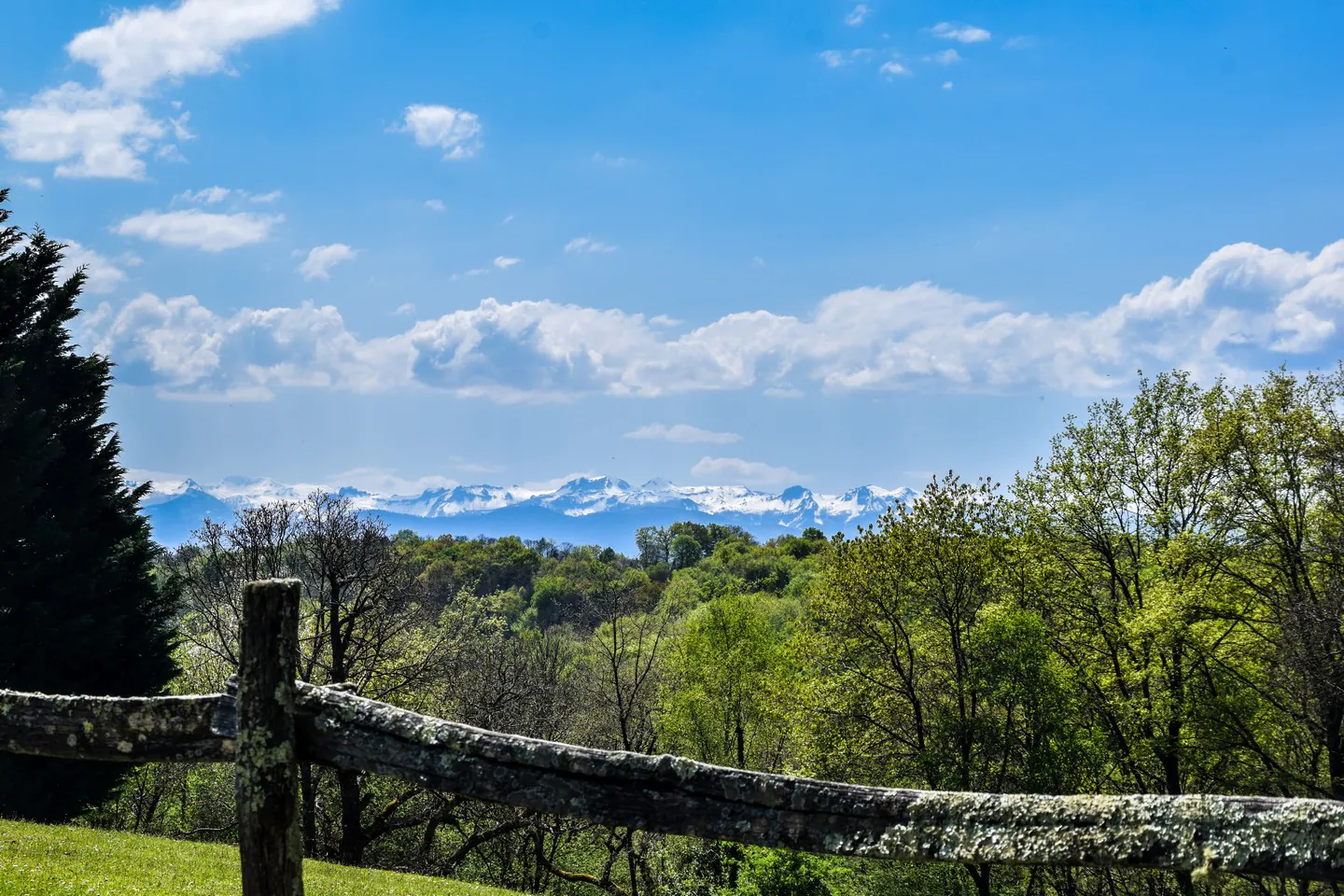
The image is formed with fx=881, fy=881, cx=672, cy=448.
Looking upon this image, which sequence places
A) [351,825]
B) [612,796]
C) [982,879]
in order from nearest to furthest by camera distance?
[612,796], [982,879], [351,825]

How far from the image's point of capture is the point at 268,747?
13.8 feet

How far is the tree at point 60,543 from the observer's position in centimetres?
2192

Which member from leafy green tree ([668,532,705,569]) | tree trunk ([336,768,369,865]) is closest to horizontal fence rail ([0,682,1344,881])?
tree trunk ([336,768,369,865])

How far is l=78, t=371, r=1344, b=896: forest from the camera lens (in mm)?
24562

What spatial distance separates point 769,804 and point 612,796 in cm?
70

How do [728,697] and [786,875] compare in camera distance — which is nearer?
[786,875]

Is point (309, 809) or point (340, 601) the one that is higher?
point (340, 601)

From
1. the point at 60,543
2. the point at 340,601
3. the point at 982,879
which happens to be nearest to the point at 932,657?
the point at 982,879

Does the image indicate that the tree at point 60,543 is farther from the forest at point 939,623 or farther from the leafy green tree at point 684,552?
the leafy green tree at point 684,552

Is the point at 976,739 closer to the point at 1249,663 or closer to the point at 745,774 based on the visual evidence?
the point at 1249,663

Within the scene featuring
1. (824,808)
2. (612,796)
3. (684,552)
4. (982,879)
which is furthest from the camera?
(684,552)

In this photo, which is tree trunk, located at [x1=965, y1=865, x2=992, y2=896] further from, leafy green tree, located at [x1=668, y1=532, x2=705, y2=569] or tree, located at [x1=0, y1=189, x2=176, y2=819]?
leafy green tree, located at [x1=668, y1=532, x2=705, y2=569]

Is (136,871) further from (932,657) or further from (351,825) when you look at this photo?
(932,657)

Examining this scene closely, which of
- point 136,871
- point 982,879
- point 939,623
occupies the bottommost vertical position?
point 982,879
